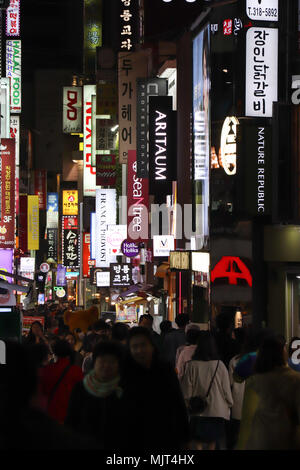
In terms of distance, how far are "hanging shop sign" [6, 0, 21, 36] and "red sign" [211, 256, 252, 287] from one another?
1620 cm

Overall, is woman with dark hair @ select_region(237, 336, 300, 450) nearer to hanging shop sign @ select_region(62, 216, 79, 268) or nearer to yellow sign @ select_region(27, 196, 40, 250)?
yellow sign @ select_region(27, 196, 40, 250)

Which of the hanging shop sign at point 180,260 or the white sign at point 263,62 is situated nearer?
the white sign at point 263,62

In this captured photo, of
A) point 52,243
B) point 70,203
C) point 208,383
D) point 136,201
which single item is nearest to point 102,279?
point 136,201

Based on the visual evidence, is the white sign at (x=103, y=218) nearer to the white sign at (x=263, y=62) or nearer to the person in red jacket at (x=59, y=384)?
the white sign at (x=263, y=62)

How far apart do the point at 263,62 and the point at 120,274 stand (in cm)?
1489

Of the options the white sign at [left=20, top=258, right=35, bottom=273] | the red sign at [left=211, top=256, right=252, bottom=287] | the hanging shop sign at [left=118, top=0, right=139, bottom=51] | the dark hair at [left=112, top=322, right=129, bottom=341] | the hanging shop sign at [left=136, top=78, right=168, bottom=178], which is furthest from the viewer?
the white sign at [left=20, top=258, right=35, bottom=273]

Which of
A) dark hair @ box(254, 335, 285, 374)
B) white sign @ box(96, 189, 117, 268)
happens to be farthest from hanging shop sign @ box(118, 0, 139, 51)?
dark hair @ box(254, 335, 285, 374)

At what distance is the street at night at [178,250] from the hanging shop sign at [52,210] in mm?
24978

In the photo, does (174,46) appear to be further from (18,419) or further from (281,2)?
(18,419)

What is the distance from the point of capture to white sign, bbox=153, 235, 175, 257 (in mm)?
27688

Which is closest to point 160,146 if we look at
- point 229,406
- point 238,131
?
point 238,131

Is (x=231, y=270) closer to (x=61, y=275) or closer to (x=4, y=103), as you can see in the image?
(x=4, y=103)

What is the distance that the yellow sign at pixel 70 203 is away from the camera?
55375 millimetres

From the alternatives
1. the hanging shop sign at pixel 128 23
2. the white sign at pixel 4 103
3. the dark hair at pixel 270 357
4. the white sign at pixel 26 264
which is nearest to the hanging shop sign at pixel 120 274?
the white sign at pixel 4 103
